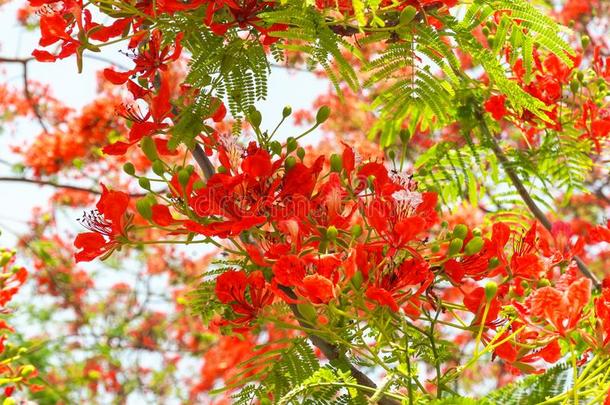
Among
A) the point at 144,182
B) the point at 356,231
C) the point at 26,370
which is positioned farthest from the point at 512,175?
the point at 26,370

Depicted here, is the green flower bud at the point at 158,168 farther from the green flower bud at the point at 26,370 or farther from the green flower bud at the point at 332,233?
the green flower bud at the point at 26,370

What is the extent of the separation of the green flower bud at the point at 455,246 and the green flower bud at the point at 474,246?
2 centimetres

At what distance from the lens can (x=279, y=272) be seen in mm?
1296

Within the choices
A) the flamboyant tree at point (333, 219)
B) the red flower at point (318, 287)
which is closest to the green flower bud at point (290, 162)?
the flamboyant tree at point (333, 219)

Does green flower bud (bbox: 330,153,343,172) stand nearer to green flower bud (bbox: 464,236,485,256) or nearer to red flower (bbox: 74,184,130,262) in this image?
green flower bud (bbox: 464,236,485,256)

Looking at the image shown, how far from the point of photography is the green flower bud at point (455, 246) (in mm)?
1334

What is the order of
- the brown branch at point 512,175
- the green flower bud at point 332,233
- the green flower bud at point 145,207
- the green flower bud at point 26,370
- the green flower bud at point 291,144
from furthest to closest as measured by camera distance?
1. the brown branch at point 512,175
2. the green flower bud at point 26,370
3. the green flower bud at point 291,144
4. the green flower bud at point 145,207
5. the green flower bud at point 332,233

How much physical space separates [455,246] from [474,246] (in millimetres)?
38

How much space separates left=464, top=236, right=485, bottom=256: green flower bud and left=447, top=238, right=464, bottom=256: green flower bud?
0.05 ft

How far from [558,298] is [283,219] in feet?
1.63

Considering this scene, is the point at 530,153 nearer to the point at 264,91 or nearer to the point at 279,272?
the point at 264,91

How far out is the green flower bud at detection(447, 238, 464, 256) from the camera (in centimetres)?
133

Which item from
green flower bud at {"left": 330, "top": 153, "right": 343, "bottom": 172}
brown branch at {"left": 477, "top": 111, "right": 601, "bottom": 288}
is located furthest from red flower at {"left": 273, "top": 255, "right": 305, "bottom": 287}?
brown branch at {"left": 477, "top": 111, "right": 601, "bottom": 288}

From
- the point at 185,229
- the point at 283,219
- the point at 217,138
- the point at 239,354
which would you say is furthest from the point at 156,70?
the point at 239,354
